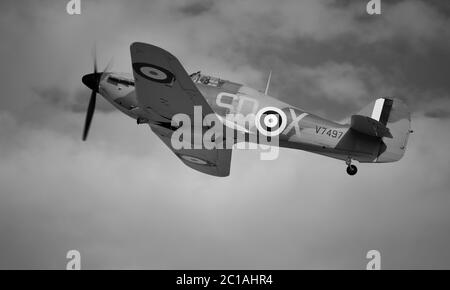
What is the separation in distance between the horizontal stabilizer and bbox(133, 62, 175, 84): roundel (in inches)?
204

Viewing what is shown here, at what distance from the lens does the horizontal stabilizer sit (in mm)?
17422

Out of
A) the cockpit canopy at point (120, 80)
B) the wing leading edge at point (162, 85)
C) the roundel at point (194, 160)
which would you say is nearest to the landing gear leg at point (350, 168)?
the wing leading edge at point (162, 85)

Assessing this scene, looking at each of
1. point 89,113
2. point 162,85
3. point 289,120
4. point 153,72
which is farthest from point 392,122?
point 89,113

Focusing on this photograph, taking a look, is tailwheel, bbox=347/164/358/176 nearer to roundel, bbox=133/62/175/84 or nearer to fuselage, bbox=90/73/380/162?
fuselage, bbox=90/73/380/162

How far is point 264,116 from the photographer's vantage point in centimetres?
1816

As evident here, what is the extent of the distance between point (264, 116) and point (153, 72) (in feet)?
Answer: 12.0

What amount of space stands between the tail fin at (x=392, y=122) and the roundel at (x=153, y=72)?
6.20m

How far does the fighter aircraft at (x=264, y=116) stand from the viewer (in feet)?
57.0
